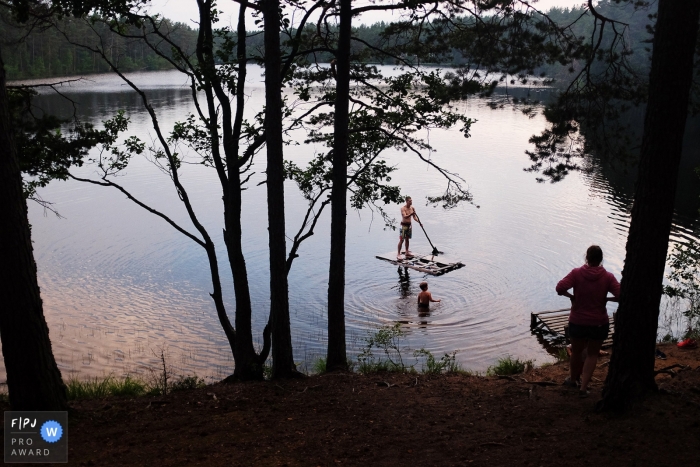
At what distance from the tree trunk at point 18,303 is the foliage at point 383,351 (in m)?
4.87

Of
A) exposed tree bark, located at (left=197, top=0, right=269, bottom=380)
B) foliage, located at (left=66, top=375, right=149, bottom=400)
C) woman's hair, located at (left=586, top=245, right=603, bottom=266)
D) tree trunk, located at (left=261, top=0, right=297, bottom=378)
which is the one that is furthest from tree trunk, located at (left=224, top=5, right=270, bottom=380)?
woman's hair, located at (left=586, top=245, right=603, bottom=266)

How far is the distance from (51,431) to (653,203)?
554 centimetres

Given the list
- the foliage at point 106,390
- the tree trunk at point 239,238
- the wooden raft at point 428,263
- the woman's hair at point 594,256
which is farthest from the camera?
the wooden raft at point 428,263

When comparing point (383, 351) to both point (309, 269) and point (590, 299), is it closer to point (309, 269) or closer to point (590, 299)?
point (309, 269)

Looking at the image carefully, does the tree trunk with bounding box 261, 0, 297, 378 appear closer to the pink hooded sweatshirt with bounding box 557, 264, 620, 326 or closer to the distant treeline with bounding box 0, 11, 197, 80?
the pink hooded sweatshirt with bounding box 557, 264, 620, 326

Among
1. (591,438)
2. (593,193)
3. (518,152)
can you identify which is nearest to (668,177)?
(591,438)

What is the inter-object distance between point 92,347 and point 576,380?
1061 cm

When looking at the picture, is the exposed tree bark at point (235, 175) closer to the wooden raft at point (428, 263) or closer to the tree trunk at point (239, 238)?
the tree trunk at point (239, 238)

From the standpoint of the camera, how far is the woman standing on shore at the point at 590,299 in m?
6.23

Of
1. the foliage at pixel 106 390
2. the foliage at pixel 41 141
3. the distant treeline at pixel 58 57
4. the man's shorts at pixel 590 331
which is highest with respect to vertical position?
the distant treeline at pixel 58 57

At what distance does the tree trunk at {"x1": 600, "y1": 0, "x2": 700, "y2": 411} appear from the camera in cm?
526

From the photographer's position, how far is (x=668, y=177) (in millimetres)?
5355

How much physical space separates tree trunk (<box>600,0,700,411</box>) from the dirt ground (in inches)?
12.5

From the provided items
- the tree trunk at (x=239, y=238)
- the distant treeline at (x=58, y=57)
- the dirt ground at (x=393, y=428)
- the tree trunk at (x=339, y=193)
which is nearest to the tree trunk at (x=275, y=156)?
the tree trunk at (x=239, y=238)
